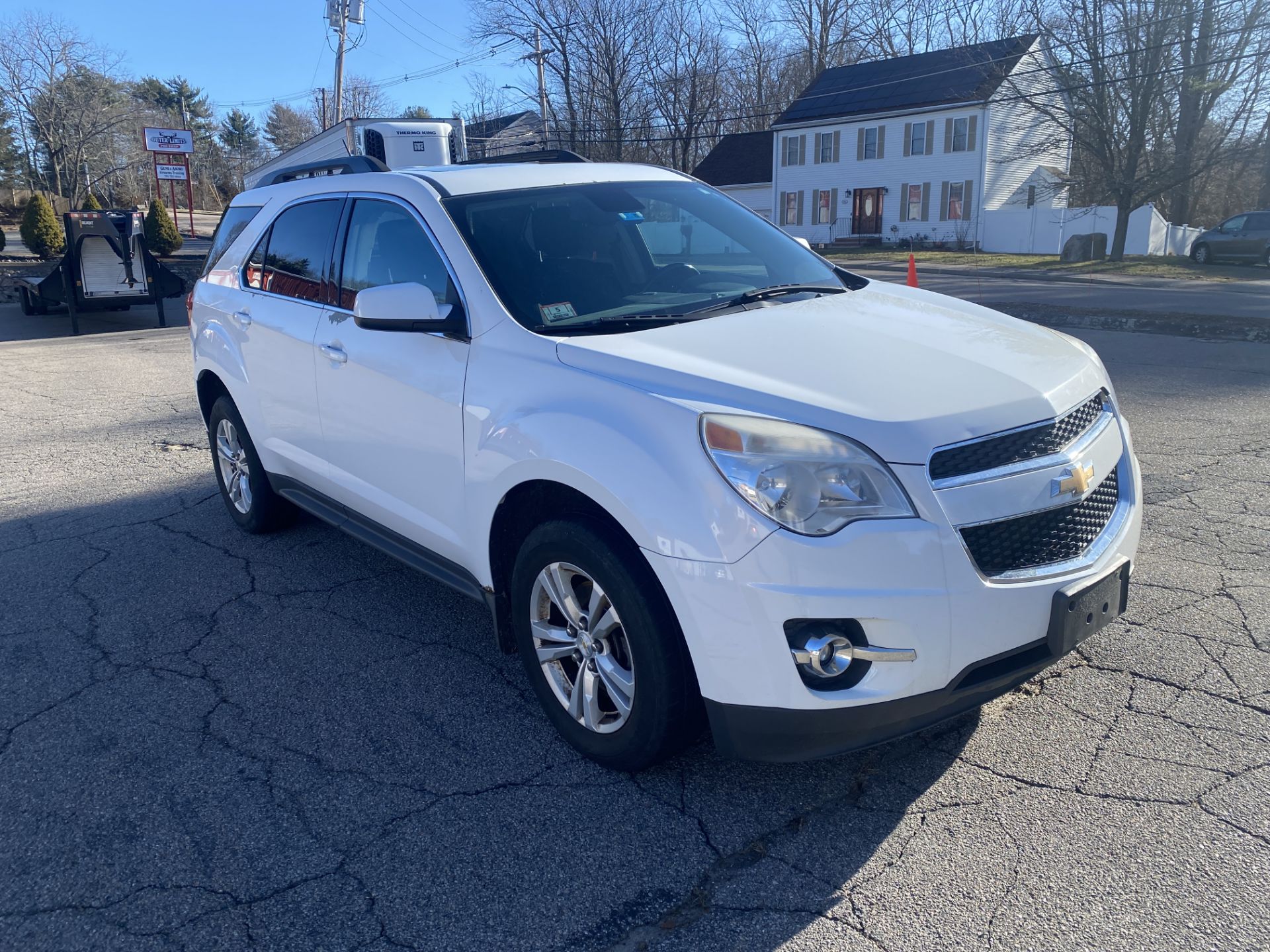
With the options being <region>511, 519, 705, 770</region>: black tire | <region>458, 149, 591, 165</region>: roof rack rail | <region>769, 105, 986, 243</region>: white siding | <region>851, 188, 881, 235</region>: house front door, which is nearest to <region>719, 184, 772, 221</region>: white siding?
<region>769, 105, 986, 243</region>: white siding

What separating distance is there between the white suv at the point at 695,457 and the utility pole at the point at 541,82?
41.6m

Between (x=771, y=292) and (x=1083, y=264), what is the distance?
30.0 m

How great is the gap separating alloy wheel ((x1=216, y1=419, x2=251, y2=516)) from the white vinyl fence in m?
34.4

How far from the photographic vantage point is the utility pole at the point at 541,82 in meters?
44.4

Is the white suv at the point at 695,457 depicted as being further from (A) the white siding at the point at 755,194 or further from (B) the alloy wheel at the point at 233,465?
(A) the white siding at the point at 755,194

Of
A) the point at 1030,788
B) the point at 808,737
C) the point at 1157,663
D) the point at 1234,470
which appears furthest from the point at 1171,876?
the point at 1234,470

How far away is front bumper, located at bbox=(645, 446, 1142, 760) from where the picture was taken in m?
2.54

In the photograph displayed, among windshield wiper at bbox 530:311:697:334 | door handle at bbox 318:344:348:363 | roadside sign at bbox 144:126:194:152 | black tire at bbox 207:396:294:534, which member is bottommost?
black tire at bbox 207:396:294:534

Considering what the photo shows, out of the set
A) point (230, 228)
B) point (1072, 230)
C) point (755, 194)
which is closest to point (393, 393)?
point (230, 228)

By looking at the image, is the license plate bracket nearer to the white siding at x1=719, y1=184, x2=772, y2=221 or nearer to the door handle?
the door handle

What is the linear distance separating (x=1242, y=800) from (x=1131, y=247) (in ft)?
124

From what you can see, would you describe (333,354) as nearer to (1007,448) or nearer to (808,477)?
(808,477)

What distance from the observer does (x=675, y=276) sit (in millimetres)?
4004

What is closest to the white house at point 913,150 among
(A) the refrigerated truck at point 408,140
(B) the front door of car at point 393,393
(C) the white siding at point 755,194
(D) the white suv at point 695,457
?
(C) the white siding at point 755,194
